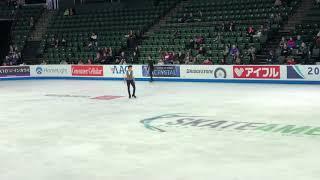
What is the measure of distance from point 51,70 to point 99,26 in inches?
235

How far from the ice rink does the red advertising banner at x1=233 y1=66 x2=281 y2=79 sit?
5674 millimetres

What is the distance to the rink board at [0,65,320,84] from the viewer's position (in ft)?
84.4

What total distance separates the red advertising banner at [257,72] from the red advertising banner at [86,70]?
9.48m

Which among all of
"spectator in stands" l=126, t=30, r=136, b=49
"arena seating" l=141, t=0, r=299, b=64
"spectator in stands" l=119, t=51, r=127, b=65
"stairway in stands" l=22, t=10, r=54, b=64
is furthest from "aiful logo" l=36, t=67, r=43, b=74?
"arena seating" l=141, t=0, r=299, b=64

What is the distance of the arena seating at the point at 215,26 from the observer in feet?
99.8

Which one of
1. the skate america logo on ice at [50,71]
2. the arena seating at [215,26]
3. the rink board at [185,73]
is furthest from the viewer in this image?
the skate america logo on ice at [50,71]

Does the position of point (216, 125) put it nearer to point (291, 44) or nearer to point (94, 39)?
point (291, 44)

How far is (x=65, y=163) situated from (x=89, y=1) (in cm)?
3544

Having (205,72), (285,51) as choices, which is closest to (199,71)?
(205,72)

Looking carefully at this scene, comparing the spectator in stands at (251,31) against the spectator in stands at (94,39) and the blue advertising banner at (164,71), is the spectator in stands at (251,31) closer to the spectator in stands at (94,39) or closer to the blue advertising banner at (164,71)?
the blue advertising banner at (164,71)

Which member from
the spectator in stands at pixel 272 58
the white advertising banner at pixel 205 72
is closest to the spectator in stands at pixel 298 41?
the spectator in stands at pixel 272 58

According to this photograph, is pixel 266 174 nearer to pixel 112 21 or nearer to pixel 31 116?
pixel 31 116

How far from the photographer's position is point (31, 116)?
52.2 ft

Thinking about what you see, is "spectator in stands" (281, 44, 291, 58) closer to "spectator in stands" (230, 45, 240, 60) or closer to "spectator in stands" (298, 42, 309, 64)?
"spectator in stands" (298, 42, 309, 64)
